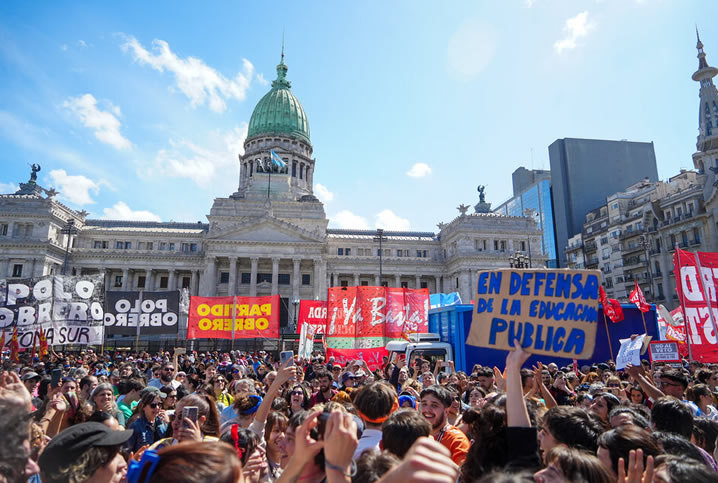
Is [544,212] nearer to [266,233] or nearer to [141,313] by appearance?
[266,233]

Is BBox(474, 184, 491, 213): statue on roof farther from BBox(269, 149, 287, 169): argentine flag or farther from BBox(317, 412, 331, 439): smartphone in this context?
BBox(317, 412, 331, 439): smartphone

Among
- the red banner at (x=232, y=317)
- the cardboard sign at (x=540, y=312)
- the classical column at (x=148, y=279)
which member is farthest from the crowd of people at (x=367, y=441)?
the classical column at (x=148, y=279)

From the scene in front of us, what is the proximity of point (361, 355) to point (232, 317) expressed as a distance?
8455 millimetres

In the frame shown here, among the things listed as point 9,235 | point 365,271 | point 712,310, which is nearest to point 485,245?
point 365,271

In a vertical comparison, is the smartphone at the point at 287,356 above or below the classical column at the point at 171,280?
below

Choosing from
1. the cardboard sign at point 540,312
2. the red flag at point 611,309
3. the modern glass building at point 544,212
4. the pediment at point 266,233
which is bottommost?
the cardboard sign at point 540,312

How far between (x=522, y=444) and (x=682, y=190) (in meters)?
62.7

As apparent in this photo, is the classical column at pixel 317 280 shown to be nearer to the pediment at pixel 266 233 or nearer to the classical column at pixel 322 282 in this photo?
the classical column at pixel 322 282

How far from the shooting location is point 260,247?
54.9 m

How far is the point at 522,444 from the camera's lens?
368cm

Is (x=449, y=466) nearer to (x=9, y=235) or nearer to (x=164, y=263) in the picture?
(x=164, y=263)

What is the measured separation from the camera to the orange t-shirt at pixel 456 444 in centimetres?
475

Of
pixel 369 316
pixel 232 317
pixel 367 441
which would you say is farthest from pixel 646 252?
pixel 367 441

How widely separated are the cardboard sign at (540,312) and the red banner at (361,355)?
47.2 ft
